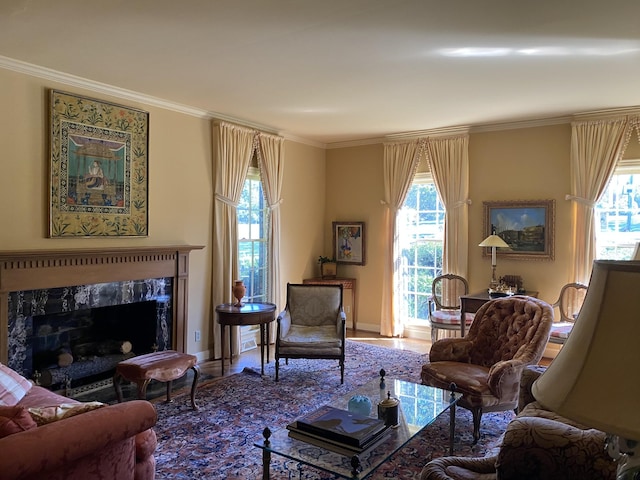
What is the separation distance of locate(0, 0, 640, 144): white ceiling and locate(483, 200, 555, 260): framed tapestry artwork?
43.8 inches

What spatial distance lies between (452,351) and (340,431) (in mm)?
1720

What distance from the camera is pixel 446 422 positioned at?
362cm

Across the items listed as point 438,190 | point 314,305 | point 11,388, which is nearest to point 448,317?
point 314,305

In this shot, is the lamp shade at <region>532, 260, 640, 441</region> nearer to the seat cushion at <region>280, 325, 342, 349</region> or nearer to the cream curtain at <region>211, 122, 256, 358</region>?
the seat cushion at <region>280, 325, 342, 349</region>

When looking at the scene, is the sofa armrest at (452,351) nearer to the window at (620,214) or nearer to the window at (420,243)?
the window at (620,214)

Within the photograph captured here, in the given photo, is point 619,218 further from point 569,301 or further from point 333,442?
point 333,442

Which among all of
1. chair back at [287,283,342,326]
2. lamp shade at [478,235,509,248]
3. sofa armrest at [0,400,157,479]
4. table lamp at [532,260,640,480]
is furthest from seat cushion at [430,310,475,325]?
table lamp at [532,260,640,480]

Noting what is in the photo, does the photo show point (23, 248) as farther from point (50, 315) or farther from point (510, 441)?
point (510, 441)

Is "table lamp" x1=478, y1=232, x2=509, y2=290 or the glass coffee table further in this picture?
"table lamp" x1=478, y1=232, x2=509, y2=290

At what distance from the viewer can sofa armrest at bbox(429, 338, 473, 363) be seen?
3760 mm

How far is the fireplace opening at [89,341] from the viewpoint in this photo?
3908 millimetres

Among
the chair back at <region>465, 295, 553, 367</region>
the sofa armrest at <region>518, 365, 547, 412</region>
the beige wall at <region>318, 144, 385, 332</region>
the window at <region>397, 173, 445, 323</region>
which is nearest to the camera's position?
the sofa armrest at <region>518, 365, 547, 412</region>

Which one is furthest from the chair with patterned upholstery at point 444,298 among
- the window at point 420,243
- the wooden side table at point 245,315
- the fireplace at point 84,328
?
the fireplace at point 84,328

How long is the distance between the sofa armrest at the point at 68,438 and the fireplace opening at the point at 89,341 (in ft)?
7.21
